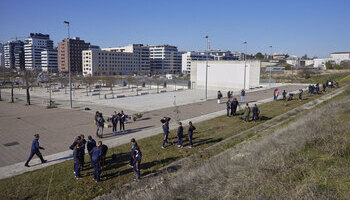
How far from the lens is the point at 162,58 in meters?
143

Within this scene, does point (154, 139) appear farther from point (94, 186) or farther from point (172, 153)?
point (94, 186)

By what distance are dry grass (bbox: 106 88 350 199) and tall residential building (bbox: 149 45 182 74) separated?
13225cm

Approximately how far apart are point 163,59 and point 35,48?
73.8 metres

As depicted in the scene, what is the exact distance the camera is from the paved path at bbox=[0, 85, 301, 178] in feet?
36.4

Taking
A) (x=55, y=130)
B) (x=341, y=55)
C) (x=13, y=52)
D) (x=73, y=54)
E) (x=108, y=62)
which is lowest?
(x=55, y=130)

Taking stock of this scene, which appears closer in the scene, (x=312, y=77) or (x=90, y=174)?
(x=90, y=174)

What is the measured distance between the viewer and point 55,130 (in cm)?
1595

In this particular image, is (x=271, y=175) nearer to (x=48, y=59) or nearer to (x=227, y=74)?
Result: (x=227, y=74)

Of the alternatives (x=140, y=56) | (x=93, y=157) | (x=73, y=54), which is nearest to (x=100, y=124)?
(x=93, y=157)

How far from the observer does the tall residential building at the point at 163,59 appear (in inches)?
5605

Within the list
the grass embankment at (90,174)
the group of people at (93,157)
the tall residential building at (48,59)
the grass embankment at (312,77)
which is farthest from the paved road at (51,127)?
the tall residential building at (48,59)

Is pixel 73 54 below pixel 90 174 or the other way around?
the other way around

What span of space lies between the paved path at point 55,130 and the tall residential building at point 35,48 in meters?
131

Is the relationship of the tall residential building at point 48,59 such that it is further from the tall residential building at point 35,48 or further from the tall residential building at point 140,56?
the tall residential building at point 140,56
